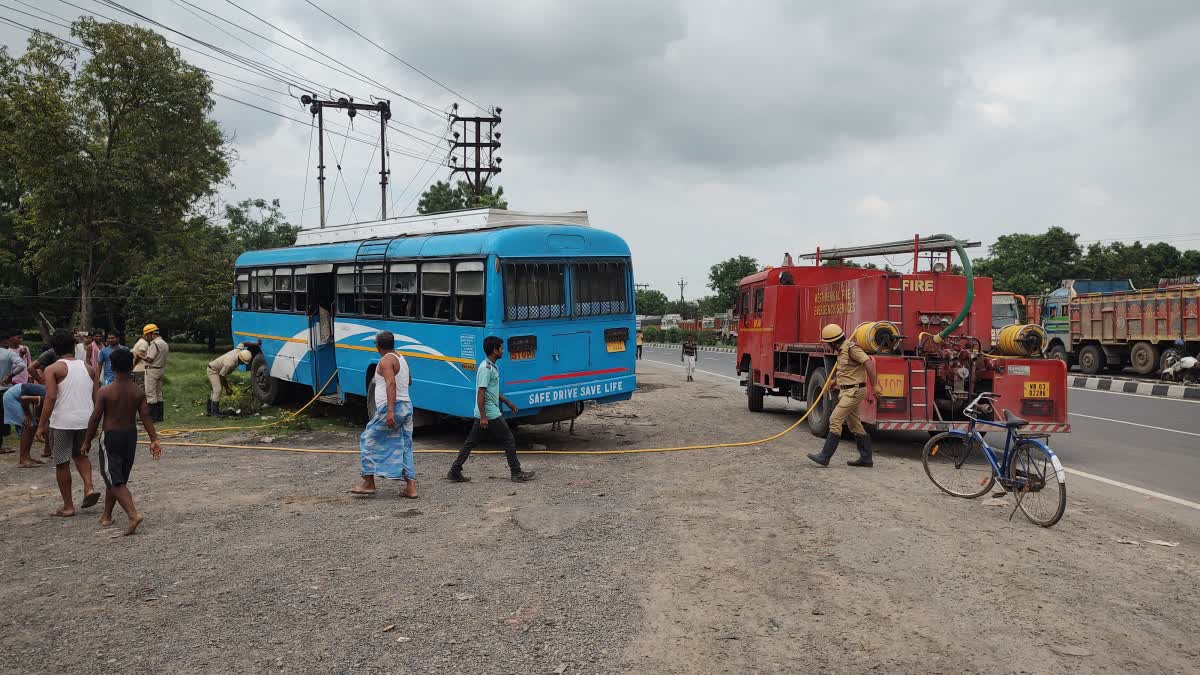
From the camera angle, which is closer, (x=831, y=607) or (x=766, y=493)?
(x=831, y=607)

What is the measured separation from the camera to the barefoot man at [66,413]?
695 cm

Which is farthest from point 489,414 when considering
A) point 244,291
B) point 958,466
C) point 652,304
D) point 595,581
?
point 652,304

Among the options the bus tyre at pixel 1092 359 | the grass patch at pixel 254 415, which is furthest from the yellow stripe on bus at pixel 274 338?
the bus tyre at pixel 1092 359

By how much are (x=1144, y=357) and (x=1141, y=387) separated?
3375mm

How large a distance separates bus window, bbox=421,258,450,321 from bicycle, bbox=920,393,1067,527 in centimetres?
622

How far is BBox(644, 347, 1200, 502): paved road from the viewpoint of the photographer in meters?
8.73

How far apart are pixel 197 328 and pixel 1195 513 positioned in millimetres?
55602

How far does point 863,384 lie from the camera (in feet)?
30.0

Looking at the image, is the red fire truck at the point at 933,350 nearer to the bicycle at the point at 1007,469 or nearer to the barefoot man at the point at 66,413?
the bicycle at the point at 1007,469

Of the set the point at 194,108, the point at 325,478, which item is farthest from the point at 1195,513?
the point at 194,108

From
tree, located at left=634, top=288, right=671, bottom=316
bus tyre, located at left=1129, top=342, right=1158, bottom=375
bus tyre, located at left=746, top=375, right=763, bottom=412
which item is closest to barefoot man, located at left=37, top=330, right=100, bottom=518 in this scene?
bus tyre, located at left=746, top=375, right=763, bottom=412

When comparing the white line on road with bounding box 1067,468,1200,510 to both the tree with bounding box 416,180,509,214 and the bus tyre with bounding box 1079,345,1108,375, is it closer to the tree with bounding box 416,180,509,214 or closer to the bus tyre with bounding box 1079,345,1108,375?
the bus tyre with bounding box 1079,345,1108,375

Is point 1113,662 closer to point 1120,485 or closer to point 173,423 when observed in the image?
point 1120,485

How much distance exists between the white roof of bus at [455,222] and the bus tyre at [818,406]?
4.15 m
